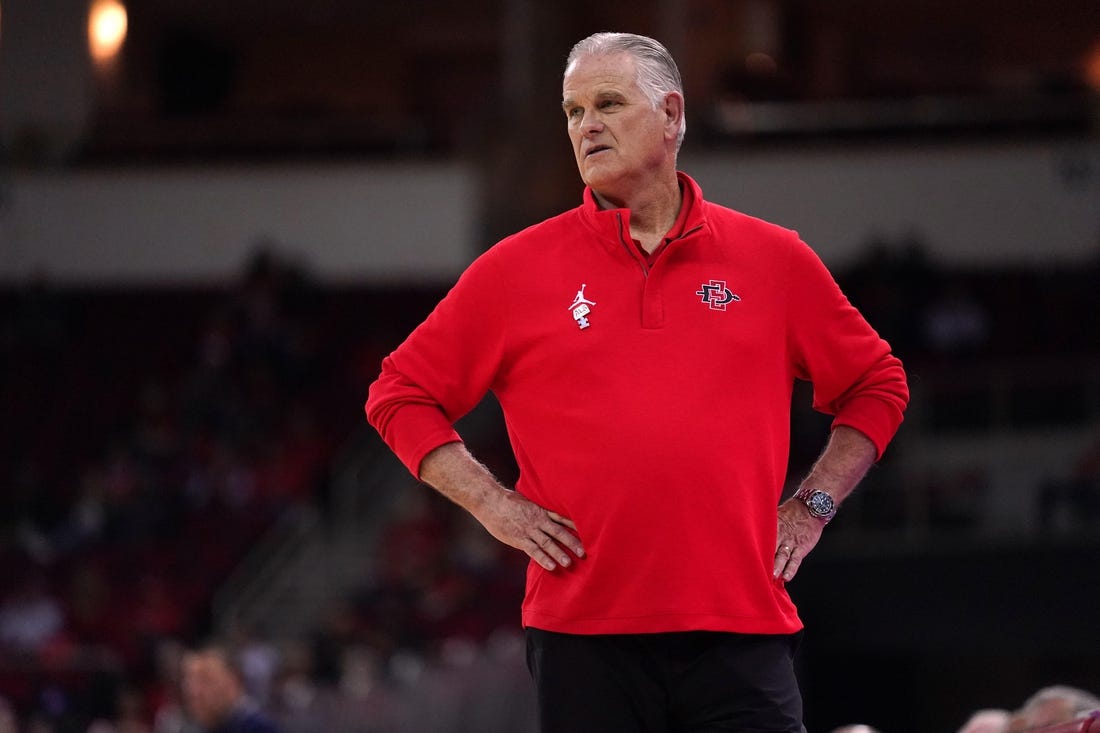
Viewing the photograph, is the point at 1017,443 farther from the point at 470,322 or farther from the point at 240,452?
the point at 470,322

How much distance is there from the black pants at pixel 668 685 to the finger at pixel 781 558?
12 centimetres

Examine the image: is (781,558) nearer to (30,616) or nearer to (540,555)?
(540,555)

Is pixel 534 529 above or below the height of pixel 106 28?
below

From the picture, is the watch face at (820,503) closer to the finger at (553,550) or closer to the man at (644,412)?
the man at (644,412)

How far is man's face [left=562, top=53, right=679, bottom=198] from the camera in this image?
100 inches

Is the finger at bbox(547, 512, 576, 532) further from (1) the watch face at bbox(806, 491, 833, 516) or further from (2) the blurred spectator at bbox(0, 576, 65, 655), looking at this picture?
(2) the blurred spectator at bbox(0, 576, 65, 655)

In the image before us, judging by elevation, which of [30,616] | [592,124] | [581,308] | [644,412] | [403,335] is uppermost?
[592,124]

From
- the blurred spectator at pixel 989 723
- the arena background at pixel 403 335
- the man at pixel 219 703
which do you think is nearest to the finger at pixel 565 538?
the blurred spectator at pixel 989 723

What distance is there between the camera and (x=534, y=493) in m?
2.55

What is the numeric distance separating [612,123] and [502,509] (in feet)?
1.99

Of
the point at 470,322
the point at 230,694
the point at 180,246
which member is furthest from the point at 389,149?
the point at 470,322

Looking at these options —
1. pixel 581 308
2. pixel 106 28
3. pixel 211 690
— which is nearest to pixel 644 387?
pixel 581 308

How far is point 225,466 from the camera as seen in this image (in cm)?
1405

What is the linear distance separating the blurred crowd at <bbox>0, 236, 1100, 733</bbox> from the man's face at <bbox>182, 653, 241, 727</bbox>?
2124 mm
